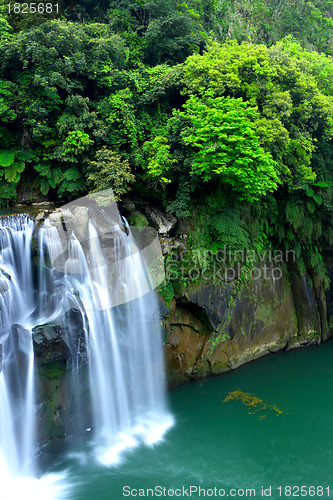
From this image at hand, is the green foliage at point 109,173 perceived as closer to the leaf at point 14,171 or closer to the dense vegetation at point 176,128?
the dense vegetation at point 176,128

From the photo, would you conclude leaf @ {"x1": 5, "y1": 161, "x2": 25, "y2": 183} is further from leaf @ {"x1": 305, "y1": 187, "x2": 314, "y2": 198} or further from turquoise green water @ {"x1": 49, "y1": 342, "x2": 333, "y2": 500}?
leaf @ {"x1": 305, "y1": 187, "x2": 314, "y2": 198}

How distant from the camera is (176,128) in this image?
10.9 metres

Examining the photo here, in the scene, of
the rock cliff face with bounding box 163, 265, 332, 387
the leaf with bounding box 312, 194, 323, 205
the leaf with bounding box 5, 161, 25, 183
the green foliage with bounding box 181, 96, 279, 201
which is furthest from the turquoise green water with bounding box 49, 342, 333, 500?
the leaf with bounding box 5, 161, 25, 183

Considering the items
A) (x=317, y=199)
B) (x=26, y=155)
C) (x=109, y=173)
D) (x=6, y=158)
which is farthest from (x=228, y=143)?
(x=6, y=158)

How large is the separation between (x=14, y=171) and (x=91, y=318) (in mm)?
5315

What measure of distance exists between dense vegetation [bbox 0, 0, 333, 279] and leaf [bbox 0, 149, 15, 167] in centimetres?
3

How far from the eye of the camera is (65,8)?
44.3 ft

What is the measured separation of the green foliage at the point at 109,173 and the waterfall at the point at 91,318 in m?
0.55

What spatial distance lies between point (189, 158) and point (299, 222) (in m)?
4.85

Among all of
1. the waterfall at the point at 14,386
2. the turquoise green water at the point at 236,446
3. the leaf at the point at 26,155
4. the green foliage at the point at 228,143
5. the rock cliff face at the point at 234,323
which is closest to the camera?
the waterfall at the point at 14,386

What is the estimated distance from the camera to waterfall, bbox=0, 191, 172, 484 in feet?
25.0

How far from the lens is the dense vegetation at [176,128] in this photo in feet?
33.5

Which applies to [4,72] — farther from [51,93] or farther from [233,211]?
[233,211]

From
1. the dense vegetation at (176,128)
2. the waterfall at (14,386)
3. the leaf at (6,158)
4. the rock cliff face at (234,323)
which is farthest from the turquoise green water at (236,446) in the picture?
the leaf at (6,158)
